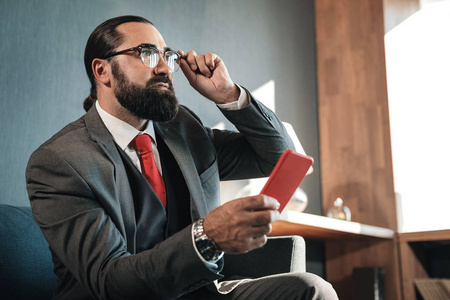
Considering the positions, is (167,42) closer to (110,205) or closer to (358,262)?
(110,205)

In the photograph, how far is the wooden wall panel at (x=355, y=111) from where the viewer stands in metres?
3.29

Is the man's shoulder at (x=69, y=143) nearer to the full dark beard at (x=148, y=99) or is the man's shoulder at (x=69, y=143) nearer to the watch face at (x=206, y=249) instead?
the full dark beard at (x=148, y=99)

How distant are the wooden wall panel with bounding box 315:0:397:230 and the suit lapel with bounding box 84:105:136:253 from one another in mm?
2285

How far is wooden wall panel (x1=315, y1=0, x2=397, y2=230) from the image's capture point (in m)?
3.29

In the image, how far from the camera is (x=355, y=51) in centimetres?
357

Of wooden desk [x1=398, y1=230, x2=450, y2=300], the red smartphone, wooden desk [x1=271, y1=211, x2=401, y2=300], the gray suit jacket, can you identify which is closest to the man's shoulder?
the gray suit jacket

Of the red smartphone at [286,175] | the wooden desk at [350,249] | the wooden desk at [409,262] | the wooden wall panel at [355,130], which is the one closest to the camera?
the red smartphone at [286,175]

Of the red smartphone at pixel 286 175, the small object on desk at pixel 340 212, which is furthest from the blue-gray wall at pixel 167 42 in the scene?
the red smartphone at pixel 286 175

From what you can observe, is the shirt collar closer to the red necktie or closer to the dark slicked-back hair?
the red necktie

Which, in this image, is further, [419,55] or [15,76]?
[419,55]

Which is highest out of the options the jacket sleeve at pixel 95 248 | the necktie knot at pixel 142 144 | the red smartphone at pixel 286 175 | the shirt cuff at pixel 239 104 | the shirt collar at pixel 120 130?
the shirt cuff at pixel 239 104

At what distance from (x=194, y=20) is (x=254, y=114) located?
53.9 inches

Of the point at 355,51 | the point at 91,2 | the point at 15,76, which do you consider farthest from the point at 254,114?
the point at 355,51

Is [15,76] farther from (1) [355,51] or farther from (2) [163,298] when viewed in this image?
(1) [355,51]
